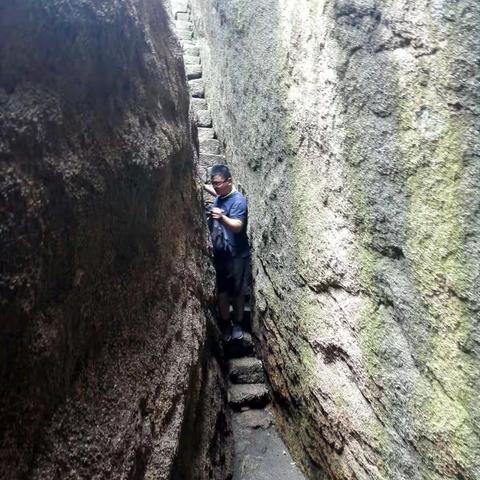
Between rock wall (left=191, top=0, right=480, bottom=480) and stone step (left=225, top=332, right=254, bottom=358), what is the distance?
49cm

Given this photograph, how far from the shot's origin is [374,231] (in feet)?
6.15

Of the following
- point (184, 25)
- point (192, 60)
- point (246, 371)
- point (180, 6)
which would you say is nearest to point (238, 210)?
point (246, 371)

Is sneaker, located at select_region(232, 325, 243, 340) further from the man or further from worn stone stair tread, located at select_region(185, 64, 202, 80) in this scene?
worn stone stair tread, located at select_region(185, 64, 202, 80)

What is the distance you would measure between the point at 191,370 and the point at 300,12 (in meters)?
1.96

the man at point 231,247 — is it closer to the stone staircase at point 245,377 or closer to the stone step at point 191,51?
the stone staircase at point 245,377

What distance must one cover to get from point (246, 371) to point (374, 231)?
1.96 m

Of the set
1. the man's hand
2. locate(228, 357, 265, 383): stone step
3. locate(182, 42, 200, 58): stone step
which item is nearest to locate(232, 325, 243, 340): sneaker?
locate(228, 357, 265, 383): stone step

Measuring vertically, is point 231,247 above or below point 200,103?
below

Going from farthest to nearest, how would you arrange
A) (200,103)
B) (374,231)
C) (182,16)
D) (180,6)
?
(180,6) → (182,16) → (200,103) → (374,231)

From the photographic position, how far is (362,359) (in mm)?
A: 2004

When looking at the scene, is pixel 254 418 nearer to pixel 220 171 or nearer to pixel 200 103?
pixel 220 171

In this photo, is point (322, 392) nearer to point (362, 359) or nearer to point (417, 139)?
point (362, 359)

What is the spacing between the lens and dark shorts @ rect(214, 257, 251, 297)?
3.57m

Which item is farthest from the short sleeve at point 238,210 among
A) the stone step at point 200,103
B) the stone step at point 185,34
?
the stone step at point 185,34
